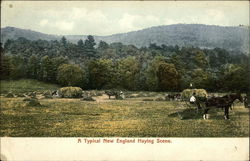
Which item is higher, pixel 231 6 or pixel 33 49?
pixel 231 6

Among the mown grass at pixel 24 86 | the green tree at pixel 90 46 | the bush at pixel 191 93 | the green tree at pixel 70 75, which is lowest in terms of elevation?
the bush at pixel 191 93

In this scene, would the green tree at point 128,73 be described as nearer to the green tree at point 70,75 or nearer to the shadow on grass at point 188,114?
the green tree at point 70,75

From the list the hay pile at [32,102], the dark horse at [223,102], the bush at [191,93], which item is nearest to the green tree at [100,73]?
the hay pile at [32,102]

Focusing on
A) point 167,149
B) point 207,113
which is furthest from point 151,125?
point 207,113

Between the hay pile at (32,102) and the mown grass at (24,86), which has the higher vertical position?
the mown grass at (24,86)

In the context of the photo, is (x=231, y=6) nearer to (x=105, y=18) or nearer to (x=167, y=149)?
(x=105, y=18)

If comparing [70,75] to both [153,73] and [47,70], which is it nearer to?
[47,70]

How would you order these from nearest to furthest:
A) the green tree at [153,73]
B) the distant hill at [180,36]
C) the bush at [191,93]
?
the distant hill at [180,36], the bush at [191,93], the green tree at [153,73]

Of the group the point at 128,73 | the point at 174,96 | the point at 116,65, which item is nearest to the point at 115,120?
Answer: the point at 128,73
